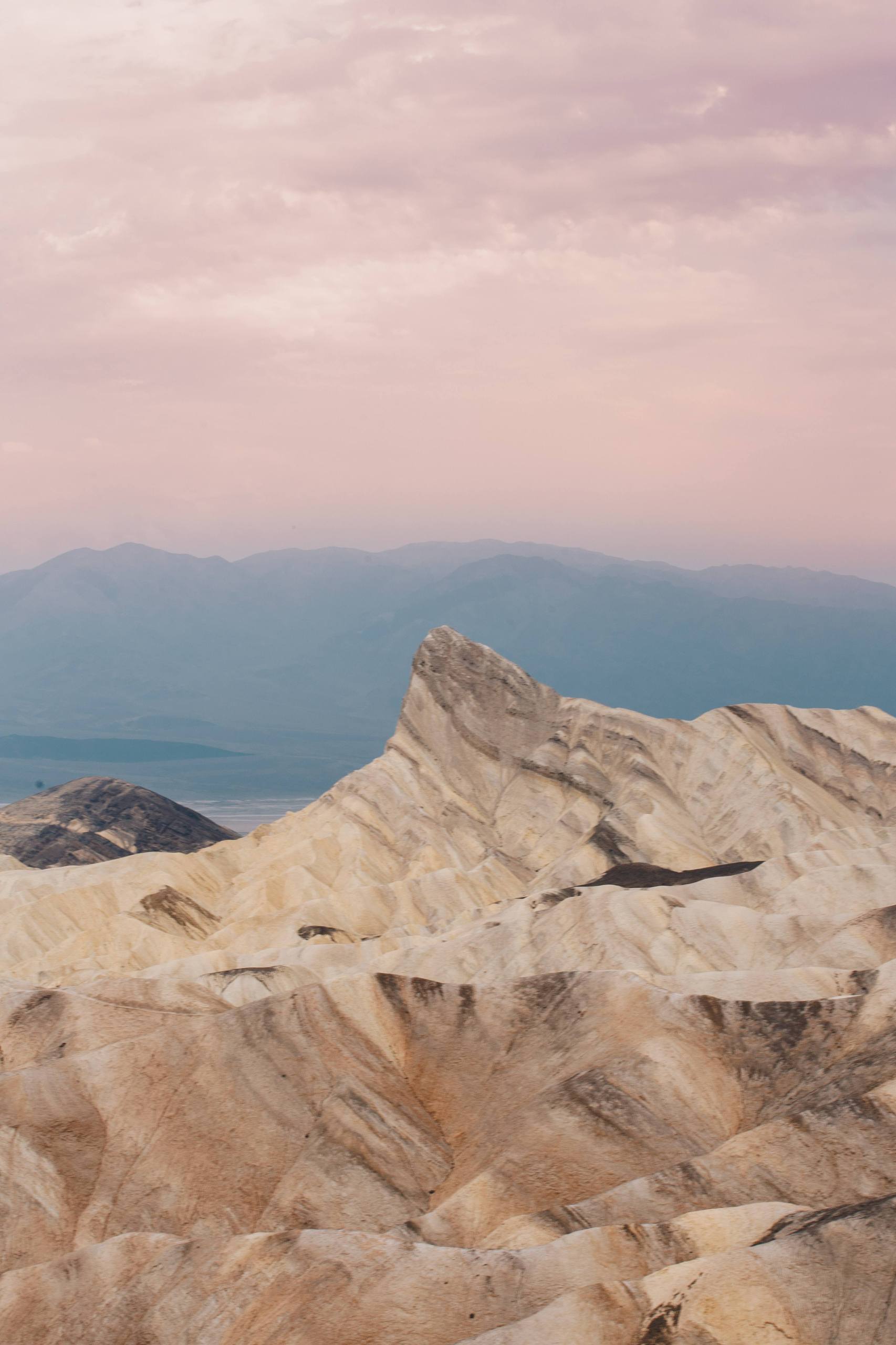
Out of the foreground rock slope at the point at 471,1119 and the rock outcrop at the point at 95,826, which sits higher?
the foreground rock slope at the point at 471,1119

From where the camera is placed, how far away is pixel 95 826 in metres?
139

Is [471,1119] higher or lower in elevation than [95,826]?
higher

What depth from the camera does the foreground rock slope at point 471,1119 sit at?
28719 millimetres

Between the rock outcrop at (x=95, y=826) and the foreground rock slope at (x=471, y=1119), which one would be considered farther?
the rock outcrop at (x=95, y=826)

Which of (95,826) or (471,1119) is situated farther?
(95,826)

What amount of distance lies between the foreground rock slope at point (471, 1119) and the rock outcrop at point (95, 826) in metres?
50.7

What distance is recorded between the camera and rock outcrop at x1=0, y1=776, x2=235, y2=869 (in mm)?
131250

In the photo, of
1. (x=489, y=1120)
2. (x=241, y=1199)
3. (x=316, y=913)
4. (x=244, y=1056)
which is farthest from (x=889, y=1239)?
(x=316, y=913)

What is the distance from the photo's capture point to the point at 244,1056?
43.5 meters

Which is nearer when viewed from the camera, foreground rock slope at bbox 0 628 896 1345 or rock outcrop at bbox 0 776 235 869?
foreground rock slope at bbox 0 628 896 1345

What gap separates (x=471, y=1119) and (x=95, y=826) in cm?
10377

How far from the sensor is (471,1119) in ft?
141

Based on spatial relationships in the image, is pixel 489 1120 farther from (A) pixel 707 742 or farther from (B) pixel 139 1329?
(A) pixel 707 742

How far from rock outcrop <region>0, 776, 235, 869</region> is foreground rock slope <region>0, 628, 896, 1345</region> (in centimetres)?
5065
